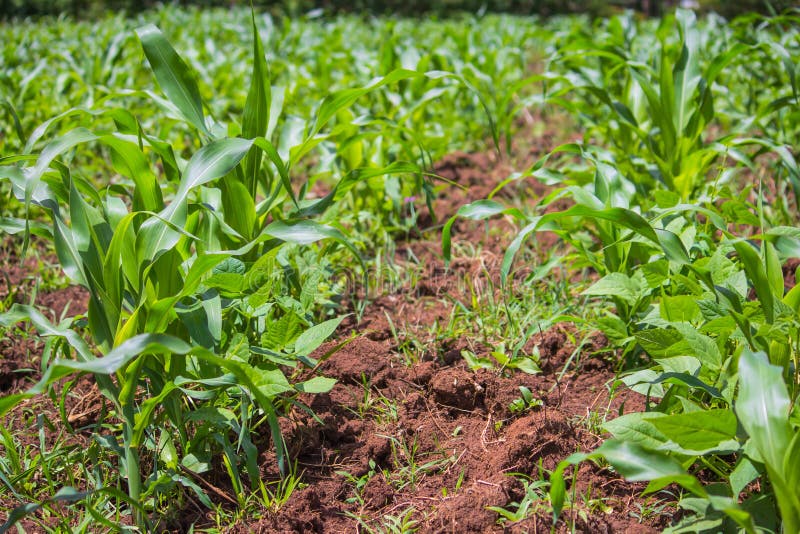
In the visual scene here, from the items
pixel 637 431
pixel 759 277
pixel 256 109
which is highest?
pixel 256 109

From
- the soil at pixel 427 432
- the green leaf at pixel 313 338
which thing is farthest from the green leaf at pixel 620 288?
the green leaf at pixel 313 338

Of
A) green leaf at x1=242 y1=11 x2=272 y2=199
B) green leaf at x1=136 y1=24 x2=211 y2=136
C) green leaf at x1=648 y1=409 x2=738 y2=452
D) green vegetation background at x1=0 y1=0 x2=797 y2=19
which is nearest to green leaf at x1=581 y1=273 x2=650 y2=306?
green leaf at x1=648 y1=409 x2=738 y2=452

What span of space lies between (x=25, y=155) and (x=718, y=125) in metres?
4.65

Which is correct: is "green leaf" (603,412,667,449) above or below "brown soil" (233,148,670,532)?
above

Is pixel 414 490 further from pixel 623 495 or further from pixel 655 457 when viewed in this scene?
pixel 655 457

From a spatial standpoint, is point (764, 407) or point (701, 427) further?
point (701, 427)

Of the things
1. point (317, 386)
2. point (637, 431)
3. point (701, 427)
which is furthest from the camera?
point (317, 386)

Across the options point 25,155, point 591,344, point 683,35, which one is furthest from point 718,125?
point 25,155

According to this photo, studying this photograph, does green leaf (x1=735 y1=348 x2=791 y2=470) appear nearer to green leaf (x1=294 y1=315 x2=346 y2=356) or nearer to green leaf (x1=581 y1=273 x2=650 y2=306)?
green leaf (x1=581 y1=273 x2=650 y2=306)

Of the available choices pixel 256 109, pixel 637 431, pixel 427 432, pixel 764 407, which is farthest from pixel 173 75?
pixel 764 407

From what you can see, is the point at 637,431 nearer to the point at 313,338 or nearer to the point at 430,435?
the point at 430,435

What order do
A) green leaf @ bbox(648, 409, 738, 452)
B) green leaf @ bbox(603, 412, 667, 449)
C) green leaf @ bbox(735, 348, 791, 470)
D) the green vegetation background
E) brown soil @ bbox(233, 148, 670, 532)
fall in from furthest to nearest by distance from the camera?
the green vegetation background → brown soil @ bbox(233, 148, 670, 532) → green leaf @ bbox(603, 412, 667, 449) → green leaf @ bbox(648, 409, 738, 452) → green leaf @ bbox(735, 348, 791, 470)

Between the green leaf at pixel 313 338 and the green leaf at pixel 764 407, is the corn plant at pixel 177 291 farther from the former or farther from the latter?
the green leaf at pixel 764 407

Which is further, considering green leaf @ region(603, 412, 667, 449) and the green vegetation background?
the green vegetation background
